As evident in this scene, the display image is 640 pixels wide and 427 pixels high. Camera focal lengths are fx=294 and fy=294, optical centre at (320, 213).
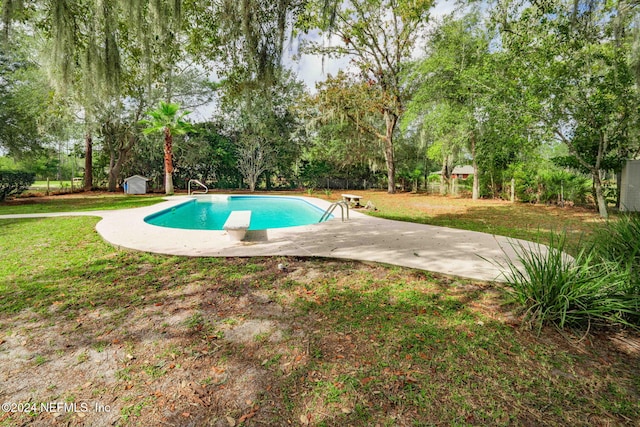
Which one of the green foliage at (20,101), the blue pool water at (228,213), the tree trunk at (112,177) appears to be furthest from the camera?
the tree trunk at (112,177)

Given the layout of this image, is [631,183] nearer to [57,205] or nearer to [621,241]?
→ [621,241]

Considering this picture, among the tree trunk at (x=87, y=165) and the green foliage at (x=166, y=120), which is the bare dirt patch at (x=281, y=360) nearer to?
the green foliage at (x=166, y=120)

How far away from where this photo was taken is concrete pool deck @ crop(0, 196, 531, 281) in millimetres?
3873

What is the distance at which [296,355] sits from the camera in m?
2.04

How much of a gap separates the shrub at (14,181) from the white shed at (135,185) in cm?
401

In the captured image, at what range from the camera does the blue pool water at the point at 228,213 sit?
852 centimetres

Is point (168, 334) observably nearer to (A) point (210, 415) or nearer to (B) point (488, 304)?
(A) point (210, 415)

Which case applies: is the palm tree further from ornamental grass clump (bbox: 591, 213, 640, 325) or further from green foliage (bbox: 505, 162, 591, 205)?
ornamental grass clump (bbox: 591, 213, 640, 325)

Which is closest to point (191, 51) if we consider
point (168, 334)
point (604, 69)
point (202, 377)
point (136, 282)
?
point (136, 282)

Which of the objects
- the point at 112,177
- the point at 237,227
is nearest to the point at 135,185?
the point at 112,177

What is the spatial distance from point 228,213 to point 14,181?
9.48 metres

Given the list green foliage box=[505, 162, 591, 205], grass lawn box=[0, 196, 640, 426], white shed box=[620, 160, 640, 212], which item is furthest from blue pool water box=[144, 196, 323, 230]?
white shed box=[620, 160, 640, 212]

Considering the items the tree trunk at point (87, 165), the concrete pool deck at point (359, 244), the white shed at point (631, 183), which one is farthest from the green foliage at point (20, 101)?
the white shed at point (631, 183)

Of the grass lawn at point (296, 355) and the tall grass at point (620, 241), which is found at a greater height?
the tall grass at point (620, 241)
